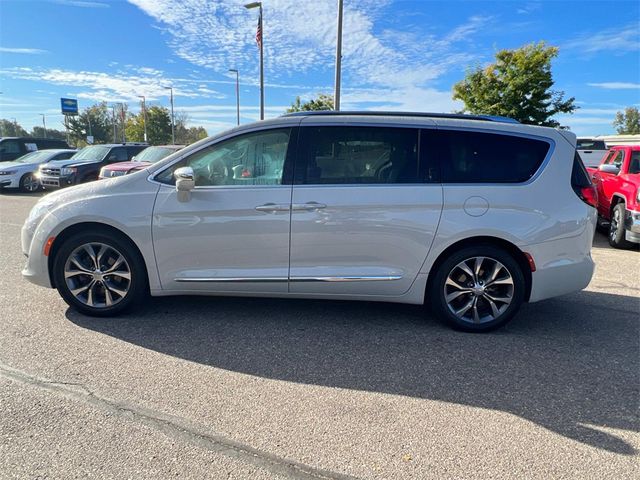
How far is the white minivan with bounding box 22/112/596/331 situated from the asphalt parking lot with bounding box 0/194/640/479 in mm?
374

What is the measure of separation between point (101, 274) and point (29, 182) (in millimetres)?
14646

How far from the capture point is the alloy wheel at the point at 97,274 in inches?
149

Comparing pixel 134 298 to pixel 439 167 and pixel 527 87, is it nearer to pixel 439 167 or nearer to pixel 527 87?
pixel 439 167

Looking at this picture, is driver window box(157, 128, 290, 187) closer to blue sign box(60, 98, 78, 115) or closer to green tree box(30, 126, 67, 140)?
blue sign box(60, 98, 78, 115)

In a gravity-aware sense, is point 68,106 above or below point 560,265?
above

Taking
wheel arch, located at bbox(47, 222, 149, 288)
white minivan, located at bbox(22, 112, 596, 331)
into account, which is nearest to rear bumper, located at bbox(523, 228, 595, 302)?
white minivan, located at bbox(22, 112, 596, 331)

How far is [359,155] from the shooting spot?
364 centimetres

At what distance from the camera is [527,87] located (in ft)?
56.5

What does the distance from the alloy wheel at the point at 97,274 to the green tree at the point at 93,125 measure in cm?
7300

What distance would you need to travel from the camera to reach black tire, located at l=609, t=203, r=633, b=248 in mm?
7203

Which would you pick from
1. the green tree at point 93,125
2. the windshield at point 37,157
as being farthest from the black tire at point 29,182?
the green tree at point 93,125

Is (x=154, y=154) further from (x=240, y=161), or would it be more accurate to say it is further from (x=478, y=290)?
(x=478, y=290)

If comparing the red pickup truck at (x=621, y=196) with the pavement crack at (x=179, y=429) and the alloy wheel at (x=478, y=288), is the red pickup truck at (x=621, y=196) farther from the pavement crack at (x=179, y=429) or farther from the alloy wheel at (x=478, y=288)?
the pavement crack at (x=179, y=429)

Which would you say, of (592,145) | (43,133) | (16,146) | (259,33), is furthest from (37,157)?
(43,133)
